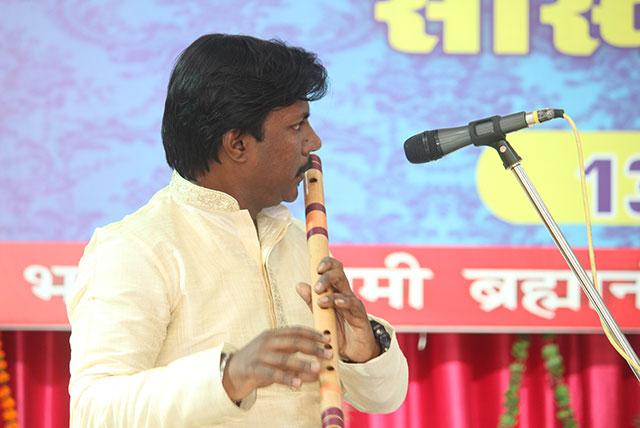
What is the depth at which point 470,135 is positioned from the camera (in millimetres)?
1675

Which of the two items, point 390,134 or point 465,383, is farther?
point 465,383

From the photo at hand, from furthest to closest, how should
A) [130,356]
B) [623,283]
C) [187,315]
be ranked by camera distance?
[623,283], [187,315], [130,356]

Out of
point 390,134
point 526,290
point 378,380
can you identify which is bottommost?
Result: point 378,380

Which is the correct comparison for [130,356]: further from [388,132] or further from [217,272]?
[388,132]

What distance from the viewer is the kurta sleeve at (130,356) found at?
137 centimetres

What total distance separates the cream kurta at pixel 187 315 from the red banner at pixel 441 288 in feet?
3.46

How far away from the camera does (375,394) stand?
5.61ft

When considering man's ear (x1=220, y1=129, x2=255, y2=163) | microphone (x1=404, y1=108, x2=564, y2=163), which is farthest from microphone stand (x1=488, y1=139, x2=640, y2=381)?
man's ear (x1=220, y1=129, x2=255, y2=163)

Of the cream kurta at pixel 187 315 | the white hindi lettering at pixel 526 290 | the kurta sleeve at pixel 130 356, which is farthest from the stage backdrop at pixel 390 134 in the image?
the kurta sleeve at pixel 130 356

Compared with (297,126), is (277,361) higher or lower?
lower

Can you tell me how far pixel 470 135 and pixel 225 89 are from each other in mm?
409

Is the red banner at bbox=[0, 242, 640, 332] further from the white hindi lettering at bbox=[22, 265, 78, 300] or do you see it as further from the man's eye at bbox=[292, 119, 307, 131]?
the man's eye at bbox=[292, 119, 307, 131]

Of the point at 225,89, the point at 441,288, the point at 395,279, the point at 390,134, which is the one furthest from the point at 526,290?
the point at 225,89

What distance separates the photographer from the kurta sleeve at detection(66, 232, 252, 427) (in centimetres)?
137
